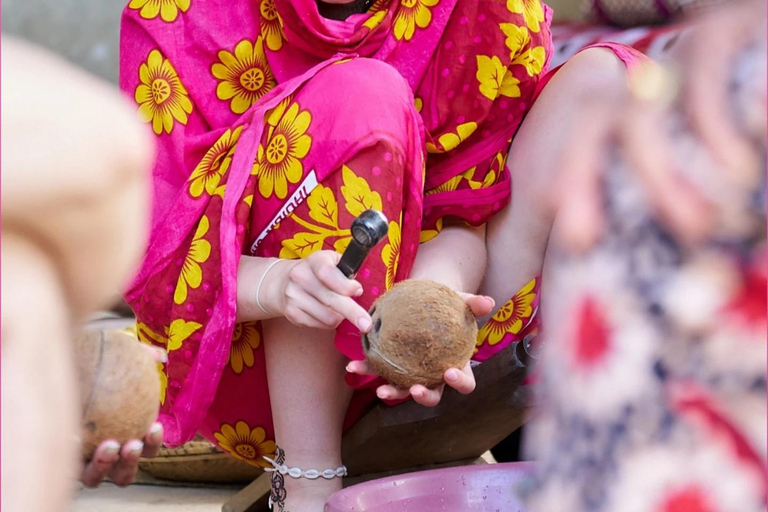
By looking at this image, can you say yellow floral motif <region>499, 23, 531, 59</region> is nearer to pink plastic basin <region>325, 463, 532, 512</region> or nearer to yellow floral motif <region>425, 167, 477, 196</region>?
→ yellow floral motif <region>425, 167, 477, 196</region>

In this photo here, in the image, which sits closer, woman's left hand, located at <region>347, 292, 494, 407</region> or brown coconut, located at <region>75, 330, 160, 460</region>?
brown coconut, located at <region>75, 330, 160, 460</region>

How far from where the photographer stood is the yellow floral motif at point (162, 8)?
3.46 ft

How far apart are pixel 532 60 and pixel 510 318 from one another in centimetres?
30

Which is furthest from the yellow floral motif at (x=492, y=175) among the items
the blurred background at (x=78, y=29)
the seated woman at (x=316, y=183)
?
the blurred background at (x=78, y=29)

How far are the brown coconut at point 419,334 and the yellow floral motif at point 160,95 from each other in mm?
371

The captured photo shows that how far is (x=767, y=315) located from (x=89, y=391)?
0.33 m

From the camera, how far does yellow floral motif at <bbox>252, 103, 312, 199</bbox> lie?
926mm

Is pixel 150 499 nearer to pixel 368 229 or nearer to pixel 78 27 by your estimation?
pixel 368 229

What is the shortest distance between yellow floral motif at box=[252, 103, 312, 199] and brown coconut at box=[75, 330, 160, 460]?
447mm

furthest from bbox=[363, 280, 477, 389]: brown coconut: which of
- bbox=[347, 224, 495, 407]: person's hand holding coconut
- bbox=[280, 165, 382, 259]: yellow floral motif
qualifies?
bbox=[280, 165, 382, 259]: yellow floral motif

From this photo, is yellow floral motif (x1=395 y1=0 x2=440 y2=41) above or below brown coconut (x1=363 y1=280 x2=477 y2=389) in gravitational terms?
above

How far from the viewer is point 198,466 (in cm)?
152

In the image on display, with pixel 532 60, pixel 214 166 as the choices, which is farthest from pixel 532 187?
pixel 214 166

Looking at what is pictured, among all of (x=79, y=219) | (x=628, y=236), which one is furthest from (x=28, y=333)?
(x=628, y=236)
